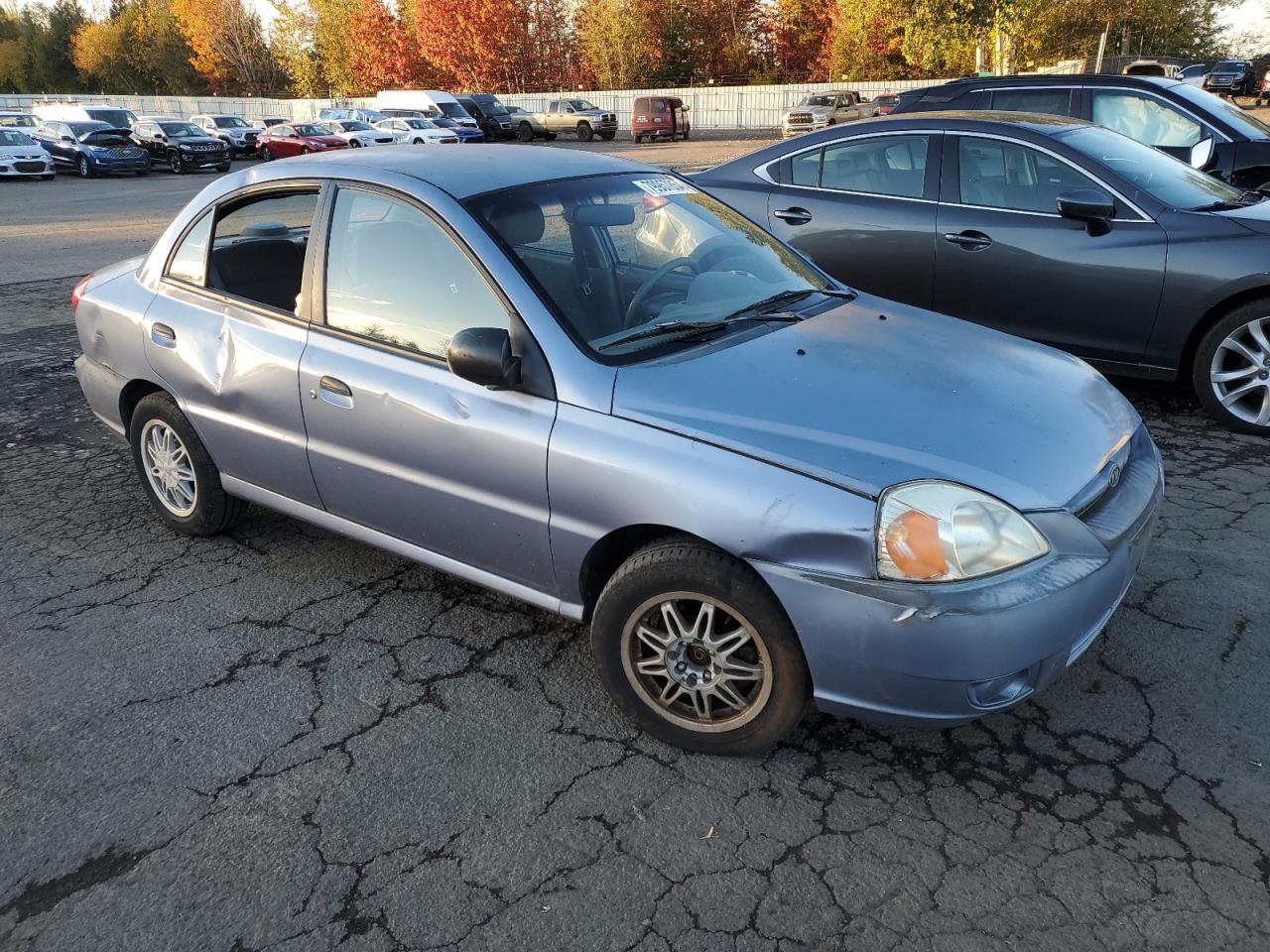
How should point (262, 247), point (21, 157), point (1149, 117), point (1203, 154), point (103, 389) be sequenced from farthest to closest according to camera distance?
point (21, 157)
point (1149, 117)
point (1203, 154)
point (103, 389)
point (262, 247)

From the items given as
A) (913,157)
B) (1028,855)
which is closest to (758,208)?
(913,157)

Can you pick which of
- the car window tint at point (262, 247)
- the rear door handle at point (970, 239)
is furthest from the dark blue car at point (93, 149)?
the rear door handle at point (970, 239)

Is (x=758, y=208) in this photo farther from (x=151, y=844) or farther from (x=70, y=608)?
(x=151, y=844)

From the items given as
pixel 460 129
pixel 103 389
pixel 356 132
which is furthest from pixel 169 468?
pixel 460 129

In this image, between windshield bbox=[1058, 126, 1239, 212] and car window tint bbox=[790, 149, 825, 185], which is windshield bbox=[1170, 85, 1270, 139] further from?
car window tint bbox=[790, 149, 825, 185]

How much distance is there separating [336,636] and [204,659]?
45 cm

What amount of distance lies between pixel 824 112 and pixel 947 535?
3489 cm

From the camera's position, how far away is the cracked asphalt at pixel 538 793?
2.34 m

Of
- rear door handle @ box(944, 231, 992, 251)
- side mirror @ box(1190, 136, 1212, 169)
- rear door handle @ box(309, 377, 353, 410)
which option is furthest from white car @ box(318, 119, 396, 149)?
rear door handle @ box(309, 377, 353, 410)

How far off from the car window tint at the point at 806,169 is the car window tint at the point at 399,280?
12.3 feet

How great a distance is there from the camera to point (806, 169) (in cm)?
644

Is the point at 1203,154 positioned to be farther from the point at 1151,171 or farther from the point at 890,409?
the point at 890,409

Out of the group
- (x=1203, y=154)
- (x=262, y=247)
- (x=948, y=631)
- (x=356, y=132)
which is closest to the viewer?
(x=948, y=631)

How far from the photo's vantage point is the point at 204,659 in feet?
11.4
